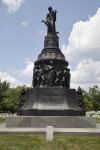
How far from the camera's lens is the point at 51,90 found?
520 inches

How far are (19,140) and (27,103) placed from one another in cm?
558

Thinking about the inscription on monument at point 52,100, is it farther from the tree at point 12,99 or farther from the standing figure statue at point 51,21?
the tree at point 12,99

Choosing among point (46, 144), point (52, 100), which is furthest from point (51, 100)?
point (46, 144)

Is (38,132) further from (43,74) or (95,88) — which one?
(95,88)

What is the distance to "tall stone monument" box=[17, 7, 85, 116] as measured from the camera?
12.5 meters

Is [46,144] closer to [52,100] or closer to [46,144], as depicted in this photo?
[46,144]

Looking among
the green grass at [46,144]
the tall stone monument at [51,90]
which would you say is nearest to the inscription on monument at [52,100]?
the tall stone monument at [51,90]

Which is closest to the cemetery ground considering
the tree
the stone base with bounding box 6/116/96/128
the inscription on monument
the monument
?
the stone base with bounding box 6/116/96/128

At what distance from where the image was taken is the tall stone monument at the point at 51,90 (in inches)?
493

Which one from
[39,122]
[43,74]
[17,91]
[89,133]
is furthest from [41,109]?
[17,91]

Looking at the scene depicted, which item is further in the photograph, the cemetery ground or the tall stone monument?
the tall stone monument

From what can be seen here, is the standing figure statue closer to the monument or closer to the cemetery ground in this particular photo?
the monument

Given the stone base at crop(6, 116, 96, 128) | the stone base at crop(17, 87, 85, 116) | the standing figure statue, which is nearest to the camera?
the stone base at crop(6, 116, 96, 128)

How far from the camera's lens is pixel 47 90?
1321 cm
